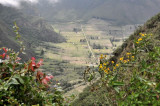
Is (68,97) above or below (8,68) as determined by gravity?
below

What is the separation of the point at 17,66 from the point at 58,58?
612 feet

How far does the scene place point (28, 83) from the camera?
2.45 meters

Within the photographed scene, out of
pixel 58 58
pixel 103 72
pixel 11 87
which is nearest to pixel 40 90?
pixel 11 87

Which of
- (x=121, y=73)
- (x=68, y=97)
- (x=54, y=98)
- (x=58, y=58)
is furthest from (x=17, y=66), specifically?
(x=58, y=58)

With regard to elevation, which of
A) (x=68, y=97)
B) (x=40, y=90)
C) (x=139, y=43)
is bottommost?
(x=68, y=97)

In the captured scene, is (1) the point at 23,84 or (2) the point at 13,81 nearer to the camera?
(2) the point at 13,81

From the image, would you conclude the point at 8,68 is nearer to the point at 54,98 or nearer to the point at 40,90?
the point at 40,90

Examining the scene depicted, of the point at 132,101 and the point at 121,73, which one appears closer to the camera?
the point at 132,101

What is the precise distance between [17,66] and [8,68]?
14 cm

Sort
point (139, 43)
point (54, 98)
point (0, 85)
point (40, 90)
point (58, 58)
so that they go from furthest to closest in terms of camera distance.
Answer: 1. point (58, 58)
2. point (139, 43)
3. point (54, 98)
4. point (40, 90)
5. point (0, 85)

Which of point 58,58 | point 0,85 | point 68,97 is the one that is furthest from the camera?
point 58,58

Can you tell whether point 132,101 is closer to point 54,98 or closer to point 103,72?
point 103,72

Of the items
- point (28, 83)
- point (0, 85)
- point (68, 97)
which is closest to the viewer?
point (0, 85)

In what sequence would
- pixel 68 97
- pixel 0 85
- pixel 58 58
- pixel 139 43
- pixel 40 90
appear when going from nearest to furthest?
pixel 0 85 < pixel 40 90 < pixel 68 97 < pixel 139 43 < pixel 58 58
